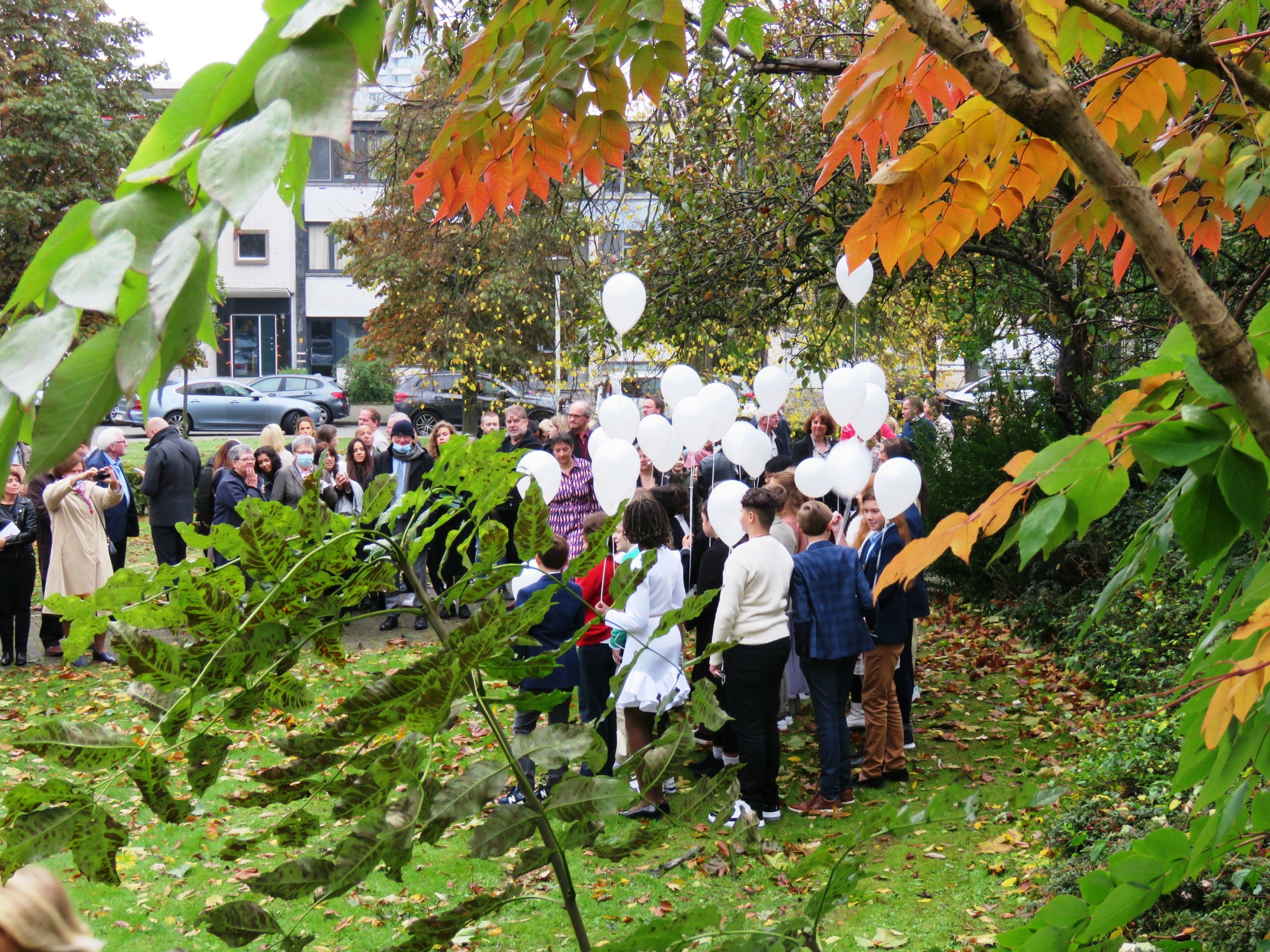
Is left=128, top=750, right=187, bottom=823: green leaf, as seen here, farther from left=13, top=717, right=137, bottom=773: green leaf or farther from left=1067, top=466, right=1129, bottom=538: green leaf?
left=1067, top=466, right=1129, bottom=538: green leaf

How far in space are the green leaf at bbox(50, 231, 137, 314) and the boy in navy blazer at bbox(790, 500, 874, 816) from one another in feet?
20.1

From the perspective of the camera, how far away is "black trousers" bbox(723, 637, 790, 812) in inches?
255

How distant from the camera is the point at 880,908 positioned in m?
5.78

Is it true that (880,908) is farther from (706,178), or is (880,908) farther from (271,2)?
(706,178)

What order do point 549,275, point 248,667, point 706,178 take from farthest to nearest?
point 549,275, point 706,178, point 248,667

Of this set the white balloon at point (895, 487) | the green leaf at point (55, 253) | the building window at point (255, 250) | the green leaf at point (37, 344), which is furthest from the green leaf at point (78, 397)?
the building window at point (255, 250)

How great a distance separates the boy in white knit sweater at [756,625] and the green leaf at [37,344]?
5.74 metres

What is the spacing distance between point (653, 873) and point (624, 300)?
4844 millimetres

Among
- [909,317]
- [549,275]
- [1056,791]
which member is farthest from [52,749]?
[549,275]

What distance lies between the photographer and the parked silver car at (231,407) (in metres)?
29.7

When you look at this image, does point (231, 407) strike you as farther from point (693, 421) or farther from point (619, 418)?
point (693, 421)

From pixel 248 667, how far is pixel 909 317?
55.3 ft

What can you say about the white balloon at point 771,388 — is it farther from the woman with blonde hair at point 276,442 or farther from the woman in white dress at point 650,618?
the woman with blonde hair at point 276,442

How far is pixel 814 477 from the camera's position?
29.5 ft
